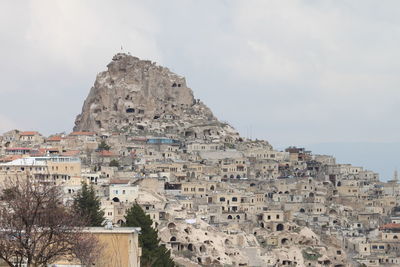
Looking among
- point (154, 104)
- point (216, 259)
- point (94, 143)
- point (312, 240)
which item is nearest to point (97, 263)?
point (216, 259)

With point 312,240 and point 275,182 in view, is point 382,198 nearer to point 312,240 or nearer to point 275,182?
point 275,182

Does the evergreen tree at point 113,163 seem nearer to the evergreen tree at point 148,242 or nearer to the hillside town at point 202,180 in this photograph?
the hillside town at point 202,180

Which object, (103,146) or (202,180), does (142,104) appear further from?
(202,180)

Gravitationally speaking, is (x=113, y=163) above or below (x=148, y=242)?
above

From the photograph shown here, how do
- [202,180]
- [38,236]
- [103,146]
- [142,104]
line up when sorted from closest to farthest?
[38,236]
[202,180]
[103,146]
[142,104]

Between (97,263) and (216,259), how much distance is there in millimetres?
56240

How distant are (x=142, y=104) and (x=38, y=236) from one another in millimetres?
122652

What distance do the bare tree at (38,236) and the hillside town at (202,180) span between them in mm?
38013

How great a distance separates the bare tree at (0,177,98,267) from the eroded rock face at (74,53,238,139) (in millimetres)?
113786

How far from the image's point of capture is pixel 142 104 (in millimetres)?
148875

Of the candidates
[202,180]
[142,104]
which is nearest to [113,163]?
[202,180]

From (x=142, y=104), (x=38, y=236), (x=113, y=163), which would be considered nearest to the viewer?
(x=38, y=236)

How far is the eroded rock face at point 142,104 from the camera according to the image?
14462 centimetres

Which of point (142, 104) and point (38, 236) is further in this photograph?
point (142, 104)
